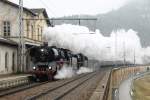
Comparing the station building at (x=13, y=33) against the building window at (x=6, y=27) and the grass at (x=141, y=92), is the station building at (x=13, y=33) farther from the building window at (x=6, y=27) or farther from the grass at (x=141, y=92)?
the grass at (x=141, y=92)

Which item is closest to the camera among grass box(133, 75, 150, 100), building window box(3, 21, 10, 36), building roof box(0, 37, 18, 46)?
grass box(133, 75, 150, 100)

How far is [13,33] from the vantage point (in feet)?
198

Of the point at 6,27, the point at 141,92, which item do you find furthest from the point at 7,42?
the point at 141,92

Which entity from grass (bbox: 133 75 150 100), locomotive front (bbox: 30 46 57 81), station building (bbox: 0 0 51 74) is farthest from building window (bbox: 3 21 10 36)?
grass (bbox: 133 75 150 100)

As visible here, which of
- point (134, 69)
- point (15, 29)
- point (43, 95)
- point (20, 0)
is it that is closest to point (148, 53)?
point (134, 69)

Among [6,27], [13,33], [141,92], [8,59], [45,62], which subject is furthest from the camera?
[6,27]

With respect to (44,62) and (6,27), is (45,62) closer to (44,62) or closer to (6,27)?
(44,62)

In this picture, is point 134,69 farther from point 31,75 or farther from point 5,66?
point 31,75

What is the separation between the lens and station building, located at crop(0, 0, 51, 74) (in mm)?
53219

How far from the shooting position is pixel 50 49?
43.4 metres

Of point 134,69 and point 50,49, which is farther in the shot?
point 134,69

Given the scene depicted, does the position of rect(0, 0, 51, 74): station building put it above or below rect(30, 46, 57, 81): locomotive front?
above

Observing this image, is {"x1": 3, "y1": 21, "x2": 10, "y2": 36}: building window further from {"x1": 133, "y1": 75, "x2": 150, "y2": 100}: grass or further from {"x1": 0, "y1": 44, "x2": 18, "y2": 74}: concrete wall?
{"x1": 133, "y1": 75, "x2": 150, "y2": 100}: grass

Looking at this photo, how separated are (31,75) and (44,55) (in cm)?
232
